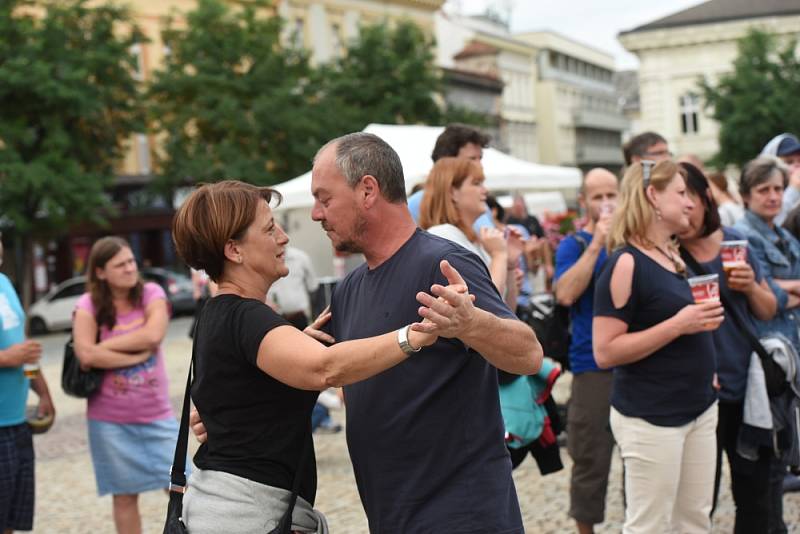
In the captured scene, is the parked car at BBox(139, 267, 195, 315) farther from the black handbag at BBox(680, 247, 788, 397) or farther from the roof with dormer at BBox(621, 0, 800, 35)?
the roof with dormer at BBox(621, 0, 800, 35)

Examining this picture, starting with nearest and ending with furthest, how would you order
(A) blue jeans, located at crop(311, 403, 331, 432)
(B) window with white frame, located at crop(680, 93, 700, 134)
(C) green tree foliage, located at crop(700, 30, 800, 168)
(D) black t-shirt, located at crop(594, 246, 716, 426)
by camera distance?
(D) black t-shirt, located at crop(594, 246, 716, 426), (A) blue jeans, located at crop(311, 403, 331, 432), (C) green tree foliage, located at crop(700, 30, 800, 168), (B) window with white frame, located at crop(680, 93, 700, 134)

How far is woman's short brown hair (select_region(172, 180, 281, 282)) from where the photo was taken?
3.49 m

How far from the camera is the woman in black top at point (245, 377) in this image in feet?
10.9

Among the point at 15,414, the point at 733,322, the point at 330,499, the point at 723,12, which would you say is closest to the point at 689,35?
the point at 723,12

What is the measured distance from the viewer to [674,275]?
5156 millimetres

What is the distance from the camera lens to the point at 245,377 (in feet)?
11.1

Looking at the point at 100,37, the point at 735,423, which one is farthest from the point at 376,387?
the point at 100,37

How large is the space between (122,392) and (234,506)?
358cm

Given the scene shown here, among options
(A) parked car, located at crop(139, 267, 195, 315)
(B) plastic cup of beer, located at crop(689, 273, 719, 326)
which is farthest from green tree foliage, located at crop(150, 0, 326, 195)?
(B) plastic cup of beer, located at crop(689, 273, 719, 326)

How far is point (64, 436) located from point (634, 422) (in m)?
8.95

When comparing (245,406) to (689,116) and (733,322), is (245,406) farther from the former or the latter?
A: (689,116)

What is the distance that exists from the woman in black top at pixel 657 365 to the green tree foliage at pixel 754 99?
41.0 meters

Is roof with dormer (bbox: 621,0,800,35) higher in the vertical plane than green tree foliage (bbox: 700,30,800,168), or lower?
higher

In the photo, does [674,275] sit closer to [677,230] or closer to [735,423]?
[677,230]
